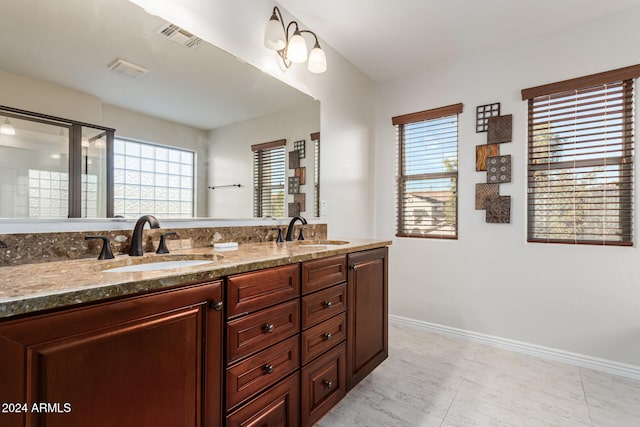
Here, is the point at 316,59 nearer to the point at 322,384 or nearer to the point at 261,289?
the point at 261,289

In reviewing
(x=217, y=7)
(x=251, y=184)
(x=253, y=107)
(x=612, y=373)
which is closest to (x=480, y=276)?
(x=612, y=373)

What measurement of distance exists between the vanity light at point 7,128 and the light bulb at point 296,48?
59.4 inches

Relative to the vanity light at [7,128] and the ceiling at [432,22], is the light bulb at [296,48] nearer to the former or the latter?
the ceiling at [432,22]

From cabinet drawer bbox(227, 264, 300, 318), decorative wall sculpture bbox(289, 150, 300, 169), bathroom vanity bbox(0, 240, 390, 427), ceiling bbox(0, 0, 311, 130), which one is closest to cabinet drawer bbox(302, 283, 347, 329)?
bathroom vanity bbox(0, 240, 390, 427)

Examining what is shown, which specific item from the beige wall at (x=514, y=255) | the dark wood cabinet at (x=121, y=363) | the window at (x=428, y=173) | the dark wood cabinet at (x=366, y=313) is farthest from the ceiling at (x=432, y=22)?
the dark wood cabinet at (x=121, y=363)

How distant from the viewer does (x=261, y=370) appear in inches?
48.7

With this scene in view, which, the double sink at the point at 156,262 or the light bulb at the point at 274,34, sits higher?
the light bulb at the point at 274,34

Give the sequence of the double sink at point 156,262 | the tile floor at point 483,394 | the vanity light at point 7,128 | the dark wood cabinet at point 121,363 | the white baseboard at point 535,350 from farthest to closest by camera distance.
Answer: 1. the white baseboard at point 535,350
2. the tile floor at point 483,394
3. the double sink at point 156,262
4. the vanity light at point 7,128
5. the dark wood cabinet at point 121,363

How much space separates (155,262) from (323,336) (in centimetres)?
87

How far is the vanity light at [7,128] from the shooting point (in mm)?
1095

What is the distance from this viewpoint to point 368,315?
197cm

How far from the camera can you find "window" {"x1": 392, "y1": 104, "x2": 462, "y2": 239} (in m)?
2.91

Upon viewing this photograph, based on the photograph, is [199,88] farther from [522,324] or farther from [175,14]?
[522,324]

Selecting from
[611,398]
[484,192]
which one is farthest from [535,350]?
[484,192]
